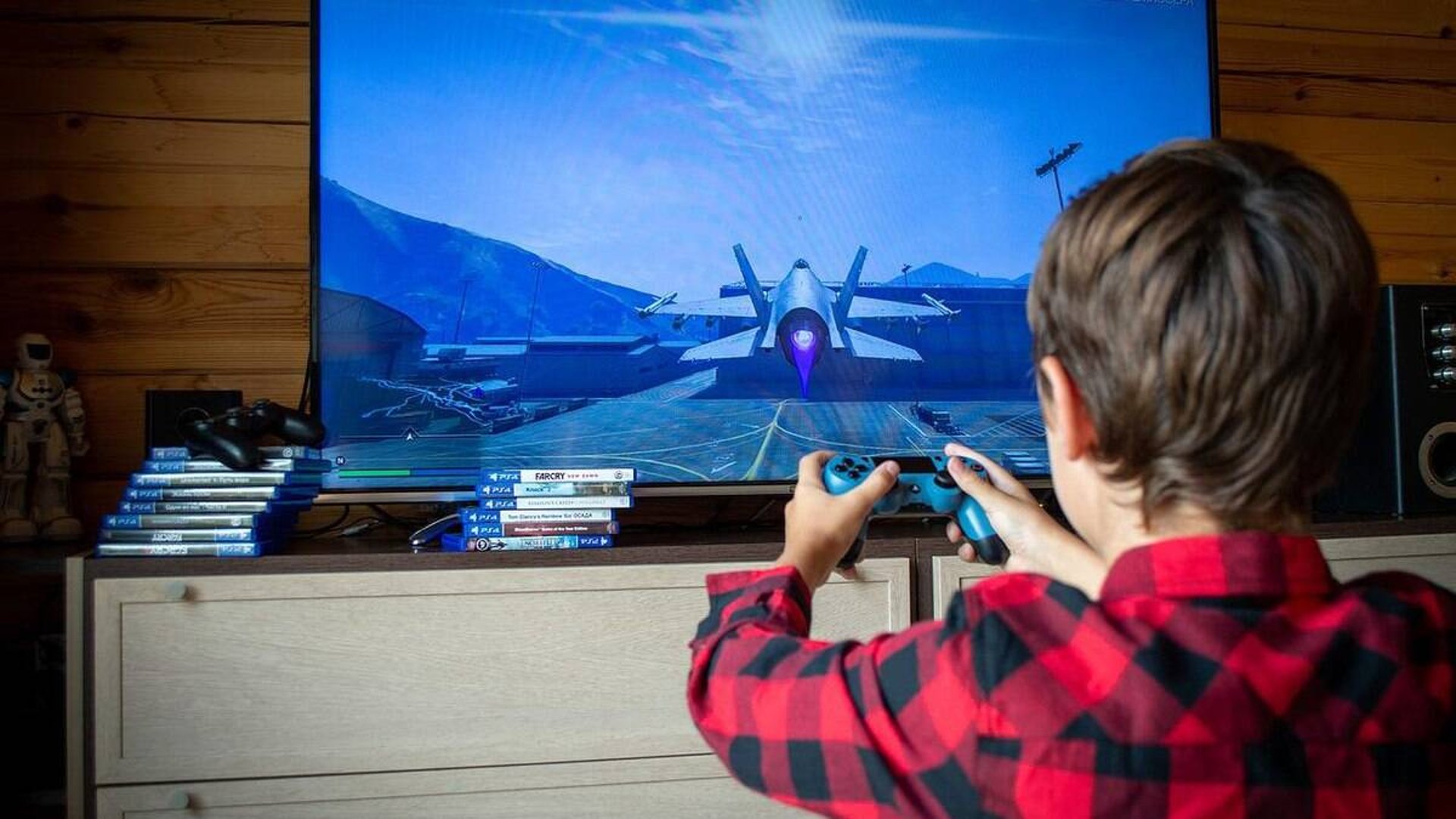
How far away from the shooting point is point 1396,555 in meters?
1.65

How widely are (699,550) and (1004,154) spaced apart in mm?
882

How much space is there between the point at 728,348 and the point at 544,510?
430mm

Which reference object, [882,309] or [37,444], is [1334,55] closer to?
[882,309]

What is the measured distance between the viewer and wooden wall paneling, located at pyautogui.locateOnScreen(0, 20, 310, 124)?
6.00 feet

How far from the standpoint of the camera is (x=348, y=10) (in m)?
1.68

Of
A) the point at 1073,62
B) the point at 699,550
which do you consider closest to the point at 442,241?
the point at 699,550

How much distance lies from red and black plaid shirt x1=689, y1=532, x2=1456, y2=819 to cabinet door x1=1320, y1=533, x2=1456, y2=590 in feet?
3.66

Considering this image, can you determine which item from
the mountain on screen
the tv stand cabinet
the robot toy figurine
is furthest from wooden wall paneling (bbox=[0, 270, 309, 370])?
the tv stand cabinet

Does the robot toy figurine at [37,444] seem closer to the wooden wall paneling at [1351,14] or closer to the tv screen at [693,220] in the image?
the tv screen at [693,220]

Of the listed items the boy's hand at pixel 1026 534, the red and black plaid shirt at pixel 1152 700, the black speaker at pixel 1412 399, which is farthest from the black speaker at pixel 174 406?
the black speaker at pixel 1412 399

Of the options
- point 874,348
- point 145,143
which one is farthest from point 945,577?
point 145,143

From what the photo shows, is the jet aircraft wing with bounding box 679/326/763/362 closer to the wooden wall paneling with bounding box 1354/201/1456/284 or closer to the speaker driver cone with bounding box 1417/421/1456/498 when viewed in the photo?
the speaker driver cone with bounding box 1417/421/1456/498

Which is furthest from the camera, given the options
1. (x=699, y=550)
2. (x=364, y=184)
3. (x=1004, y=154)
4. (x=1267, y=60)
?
(x=1267, y=60)

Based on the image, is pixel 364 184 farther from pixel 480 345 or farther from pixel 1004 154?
pixel 1004 154
